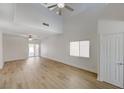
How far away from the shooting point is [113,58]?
12.9ft

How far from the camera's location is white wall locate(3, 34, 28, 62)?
916 centimetres

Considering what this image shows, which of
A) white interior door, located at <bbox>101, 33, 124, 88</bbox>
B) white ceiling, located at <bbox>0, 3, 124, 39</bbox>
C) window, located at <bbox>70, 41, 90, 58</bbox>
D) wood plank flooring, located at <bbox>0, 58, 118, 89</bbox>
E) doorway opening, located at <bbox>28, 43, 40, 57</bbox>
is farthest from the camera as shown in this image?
doorway opening, located at <bbox>28, 43, 40, 57</bbox>

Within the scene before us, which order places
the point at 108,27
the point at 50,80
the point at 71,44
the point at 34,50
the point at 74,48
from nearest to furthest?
the point at 108,27 → the point at 50,80 → the point at 74,48 → the point at 71,44 → the point at 34,50

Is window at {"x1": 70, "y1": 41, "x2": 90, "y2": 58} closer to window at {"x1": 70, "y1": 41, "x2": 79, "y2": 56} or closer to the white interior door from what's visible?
window at {"x1": 70, "y1": 41, "x2": 79, "y2": 56}

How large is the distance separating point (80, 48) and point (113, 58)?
9.43ft

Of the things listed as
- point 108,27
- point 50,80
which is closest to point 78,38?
point 108,27

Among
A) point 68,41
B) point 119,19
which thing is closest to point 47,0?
point 119,19

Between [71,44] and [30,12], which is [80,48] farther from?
[30,12]

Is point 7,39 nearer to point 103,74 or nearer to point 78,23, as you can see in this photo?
point 78,23

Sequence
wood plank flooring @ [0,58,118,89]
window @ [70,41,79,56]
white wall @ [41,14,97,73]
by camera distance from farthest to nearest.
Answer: window @ [70,41,79,56], white wall @ [41,14,97,73], wood plank flooring @ [0,58,118,89]

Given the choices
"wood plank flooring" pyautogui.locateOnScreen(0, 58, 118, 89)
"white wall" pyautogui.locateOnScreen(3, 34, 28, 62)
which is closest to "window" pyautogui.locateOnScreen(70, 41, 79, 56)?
"wood plank flooring" pyautogui.locateOnScreen(0, 58, 118, 89)
